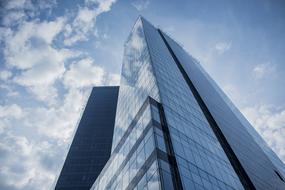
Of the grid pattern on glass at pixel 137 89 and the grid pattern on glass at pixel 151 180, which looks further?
the grid pattern on glass at pixel 137 89

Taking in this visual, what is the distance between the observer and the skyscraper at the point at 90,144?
3438 inches

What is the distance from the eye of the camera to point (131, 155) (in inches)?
1303

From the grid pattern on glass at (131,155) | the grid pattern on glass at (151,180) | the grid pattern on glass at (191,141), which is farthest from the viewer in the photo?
the grid pattern on glass at (131,155)

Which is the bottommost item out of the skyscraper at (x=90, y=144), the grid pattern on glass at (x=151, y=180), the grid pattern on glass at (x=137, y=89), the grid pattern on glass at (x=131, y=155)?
the grid pattern on glass at (x=151, y=180)

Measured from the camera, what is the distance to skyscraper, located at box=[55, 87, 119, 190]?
87312 mm

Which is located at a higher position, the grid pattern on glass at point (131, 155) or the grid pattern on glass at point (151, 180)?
the grid pattern on glass at point (131, 155)

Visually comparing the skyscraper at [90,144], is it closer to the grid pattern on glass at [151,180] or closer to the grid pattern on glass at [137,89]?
the grid pattern on glass at [137,89]

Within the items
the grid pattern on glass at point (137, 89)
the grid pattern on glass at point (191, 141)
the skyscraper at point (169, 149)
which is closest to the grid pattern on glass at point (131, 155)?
the skyscraper at point (169, 149)

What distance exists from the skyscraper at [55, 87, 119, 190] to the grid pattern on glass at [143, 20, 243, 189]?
56.8 metres

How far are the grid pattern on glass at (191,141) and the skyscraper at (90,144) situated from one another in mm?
56838

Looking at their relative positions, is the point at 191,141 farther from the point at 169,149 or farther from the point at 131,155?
the point at 131,155

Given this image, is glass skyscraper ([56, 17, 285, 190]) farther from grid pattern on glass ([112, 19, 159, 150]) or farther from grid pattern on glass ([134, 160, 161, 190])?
grid pattern on glass ([112, 19, 159, 150])

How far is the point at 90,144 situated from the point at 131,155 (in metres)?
74.6

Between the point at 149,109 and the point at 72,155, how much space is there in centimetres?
7404
